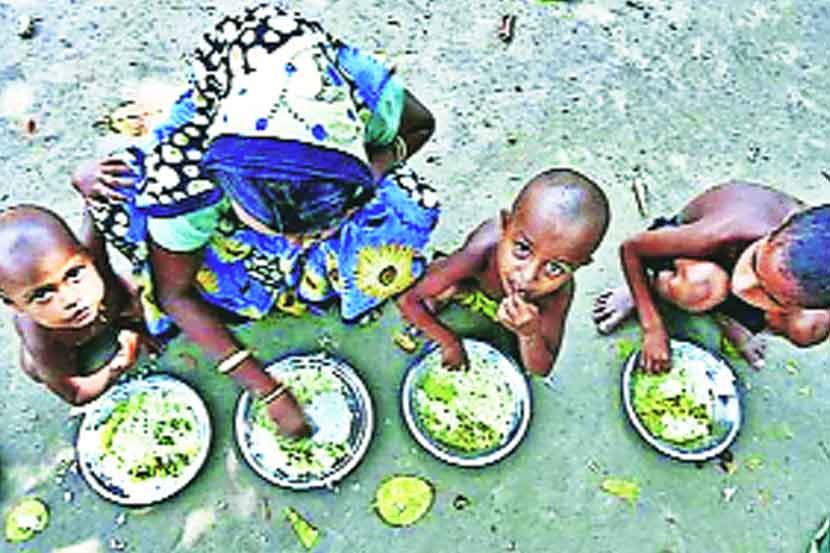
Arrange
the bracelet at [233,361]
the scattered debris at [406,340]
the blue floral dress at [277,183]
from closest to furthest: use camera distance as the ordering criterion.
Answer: the blue floral dress at [277,183]
the bracelet at [233,361]
the scattered debris at [406,340]

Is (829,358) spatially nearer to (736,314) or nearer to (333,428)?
(736,314)

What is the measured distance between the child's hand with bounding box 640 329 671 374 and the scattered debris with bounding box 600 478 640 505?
23 centimetres

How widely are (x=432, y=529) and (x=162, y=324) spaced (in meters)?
0.63

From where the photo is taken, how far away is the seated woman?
66.7 inches

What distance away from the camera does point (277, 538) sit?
7.37 feet

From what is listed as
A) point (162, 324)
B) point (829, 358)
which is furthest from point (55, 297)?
point (829, 358)

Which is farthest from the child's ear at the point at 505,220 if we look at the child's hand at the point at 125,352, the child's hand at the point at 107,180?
the child's hand at the point at 125,352

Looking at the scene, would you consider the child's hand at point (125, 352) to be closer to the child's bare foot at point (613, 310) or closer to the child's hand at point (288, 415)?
the child's hand at point (288, 415)

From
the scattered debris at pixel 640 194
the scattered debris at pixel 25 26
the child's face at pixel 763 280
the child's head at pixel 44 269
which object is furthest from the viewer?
the scattered debris at pixel 25 26

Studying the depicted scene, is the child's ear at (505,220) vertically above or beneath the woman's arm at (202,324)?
above

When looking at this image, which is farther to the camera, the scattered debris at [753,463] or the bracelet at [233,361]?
the scattered debris at [753,463]

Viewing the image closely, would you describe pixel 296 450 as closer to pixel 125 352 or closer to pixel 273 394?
pixel 273 394

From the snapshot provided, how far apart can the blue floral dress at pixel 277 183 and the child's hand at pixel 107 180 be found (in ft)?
0.07

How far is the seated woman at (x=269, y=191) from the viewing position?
1.69m
